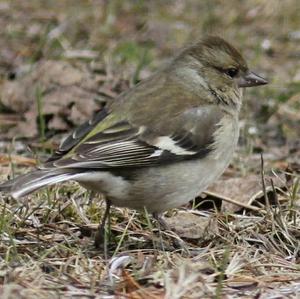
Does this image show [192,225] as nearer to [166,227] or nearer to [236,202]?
[166,227]

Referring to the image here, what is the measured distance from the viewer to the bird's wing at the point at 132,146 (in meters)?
4.88

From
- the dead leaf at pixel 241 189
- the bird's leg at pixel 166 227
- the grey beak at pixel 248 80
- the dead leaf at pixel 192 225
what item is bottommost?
the dead leaf at pixel 241 189

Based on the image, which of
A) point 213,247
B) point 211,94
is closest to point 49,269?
point 213,247

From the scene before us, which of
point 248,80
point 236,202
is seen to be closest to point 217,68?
point 248,80

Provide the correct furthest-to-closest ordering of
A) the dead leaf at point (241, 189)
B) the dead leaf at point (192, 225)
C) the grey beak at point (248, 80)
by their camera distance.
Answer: the dead leaf at point (241, 189), the grey beak at point (248, 80), the dead leaf at point (192, 225)

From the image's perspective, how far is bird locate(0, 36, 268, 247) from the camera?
4879 mm

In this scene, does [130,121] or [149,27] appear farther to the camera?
[149,27]

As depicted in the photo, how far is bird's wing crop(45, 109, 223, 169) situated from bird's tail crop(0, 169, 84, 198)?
0.05m

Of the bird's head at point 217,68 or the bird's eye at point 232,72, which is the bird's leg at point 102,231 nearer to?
the bird's head at point 217,68

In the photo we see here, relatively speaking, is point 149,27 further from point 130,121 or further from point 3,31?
point 130,121

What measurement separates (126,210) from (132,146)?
75 cm

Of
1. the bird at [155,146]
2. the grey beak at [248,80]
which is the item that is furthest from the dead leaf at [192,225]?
the grey beak at [248,80]

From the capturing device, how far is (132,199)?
5.04 m

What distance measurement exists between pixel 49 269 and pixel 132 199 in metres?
0.63
